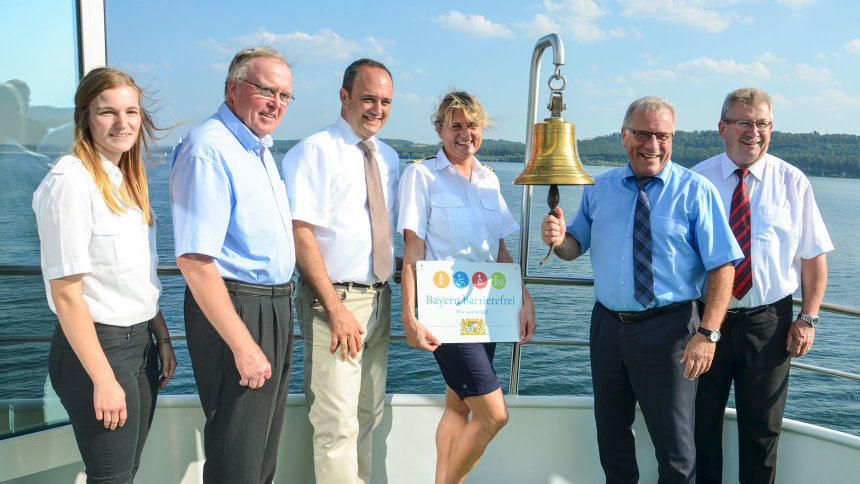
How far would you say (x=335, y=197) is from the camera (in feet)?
8.20

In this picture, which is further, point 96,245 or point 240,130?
point 240,130

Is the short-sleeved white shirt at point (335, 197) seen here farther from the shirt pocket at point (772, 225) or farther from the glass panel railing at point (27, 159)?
the shirt pocket at point (772, 225)

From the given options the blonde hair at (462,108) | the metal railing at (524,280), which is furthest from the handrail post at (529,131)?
the blonde hair at (462,108)

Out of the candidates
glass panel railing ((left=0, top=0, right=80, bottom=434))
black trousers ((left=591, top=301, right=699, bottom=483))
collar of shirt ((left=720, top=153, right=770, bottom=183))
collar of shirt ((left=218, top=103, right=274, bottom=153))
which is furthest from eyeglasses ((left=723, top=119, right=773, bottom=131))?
glass panel railing ((left=0, top=0, right=80, bottom=434))

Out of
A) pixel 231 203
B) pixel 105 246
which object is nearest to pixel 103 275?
pixel 105 246

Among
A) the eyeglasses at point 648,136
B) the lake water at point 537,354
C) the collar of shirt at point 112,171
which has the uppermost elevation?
the eyeglasses at point 648,136

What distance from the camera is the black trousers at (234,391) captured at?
208 cm

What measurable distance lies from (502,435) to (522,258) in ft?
2.77

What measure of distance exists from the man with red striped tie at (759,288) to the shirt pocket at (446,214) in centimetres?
115

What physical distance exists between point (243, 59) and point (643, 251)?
1.63 meters

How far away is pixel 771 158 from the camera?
114 inches

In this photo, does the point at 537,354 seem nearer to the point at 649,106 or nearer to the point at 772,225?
the point at 772,225

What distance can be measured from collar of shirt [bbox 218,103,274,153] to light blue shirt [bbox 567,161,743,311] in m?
1.41

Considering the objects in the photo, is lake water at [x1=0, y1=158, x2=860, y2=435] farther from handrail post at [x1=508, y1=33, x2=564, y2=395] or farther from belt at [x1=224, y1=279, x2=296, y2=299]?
handrail post at [x1=508, y1=33, x2=564, y2=395]
